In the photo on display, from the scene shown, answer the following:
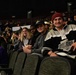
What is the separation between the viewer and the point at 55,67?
2064 mm

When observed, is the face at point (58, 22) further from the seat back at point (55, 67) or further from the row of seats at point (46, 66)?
the seat back at point (55, 67)

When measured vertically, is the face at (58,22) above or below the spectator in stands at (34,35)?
above

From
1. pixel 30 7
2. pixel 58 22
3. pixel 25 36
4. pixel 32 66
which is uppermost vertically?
pixel 30 7

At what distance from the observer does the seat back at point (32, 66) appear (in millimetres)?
2480

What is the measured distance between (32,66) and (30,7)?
1544 centimetres

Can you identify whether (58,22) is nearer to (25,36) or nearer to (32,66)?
(32,66)

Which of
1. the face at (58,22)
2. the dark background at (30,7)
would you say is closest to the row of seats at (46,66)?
the face at (58,22)

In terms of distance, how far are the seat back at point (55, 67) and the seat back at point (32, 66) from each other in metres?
0.20

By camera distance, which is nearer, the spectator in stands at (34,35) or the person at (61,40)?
the person at (61,40)

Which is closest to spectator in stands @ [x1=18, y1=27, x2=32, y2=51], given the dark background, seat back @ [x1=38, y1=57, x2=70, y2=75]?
seat back @ [x1=38, y1=57, x2=70, y2=75]

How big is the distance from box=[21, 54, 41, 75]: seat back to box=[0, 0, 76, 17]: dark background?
12.7 m

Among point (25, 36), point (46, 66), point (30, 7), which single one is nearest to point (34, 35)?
point (25, 36)

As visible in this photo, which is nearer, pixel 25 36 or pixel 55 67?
pixel 55 67

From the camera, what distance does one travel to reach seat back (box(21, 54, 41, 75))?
2480 mm
